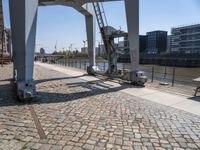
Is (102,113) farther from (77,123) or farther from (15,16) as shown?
(15,16)

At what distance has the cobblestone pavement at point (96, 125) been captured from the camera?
5004mm

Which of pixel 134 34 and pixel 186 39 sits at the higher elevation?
pixel 186 39

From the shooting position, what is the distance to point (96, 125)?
614 centimetres

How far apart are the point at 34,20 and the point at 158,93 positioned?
629cm

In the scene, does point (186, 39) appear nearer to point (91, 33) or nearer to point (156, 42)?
point (156, 42)

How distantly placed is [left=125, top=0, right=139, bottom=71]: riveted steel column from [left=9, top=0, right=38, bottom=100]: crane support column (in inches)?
226

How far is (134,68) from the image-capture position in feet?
44.9

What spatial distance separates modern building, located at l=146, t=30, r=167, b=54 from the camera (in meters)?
129

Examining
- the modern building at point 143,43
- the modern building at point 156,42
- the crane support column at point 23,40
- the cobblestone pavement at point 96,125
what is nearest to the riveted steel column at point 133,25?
the cobblestone pavement at point 96,125

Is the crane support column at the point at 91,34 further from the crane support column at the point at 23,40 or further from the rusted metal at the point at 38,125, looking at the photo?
the rusted metal at the point at 38,125

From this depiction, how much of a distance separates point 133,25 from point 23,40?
6.63m

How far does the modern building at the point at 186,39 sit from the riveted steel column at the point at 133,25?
304 ft

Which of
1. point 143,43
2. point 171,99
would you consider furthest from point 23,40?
point 143,43

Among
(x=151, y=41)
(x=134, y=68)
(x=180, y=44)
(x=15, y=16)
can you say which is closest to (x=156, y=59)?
(x=180, y=44)
